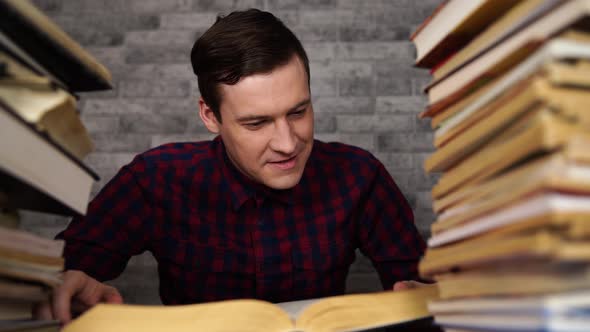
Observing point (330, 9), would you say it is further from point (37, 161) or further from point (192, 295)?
point (37, 161)

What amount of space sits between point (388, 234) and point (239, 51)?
0.58m

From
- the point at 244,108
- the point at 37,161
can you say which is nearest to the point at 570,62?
the point at 37,161

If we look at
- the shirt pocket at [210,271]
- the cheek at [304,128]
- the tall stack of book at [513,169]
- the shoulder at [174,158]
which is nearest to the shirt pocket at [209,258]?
the shirt pocket at [210,271]

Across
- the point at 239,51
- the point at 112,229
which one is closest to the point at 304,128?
the point at 239,51

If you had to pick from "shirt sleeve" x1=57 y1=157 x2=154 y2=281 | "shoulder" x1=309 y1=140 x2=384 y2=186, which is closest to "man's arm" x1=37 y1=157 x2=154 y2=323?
"shirt sleeve" x1=57 y1=157 x2=154 y2=281

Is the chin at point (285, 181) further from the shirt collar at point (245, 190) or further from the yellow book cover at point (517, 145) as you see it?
the yellow book cover at point (517, 145)

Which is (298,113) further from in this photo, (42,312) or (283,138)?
(42,312)

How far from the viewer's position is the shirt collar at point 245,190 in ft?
4.06

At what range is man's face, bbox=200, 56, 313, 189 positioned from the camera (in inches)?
43.3

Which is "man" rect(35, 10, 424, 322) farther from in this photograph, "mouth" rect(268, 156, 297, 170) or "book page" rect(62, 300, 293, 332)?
"book page" rect(62, 300, 293, 332)

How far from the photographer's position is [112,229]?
1.23m

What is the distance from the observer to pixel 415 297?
61 centimetres

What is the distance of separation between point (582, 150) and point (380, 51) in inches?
68.6

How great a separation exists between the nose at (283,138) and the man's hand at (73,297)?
0.46m
